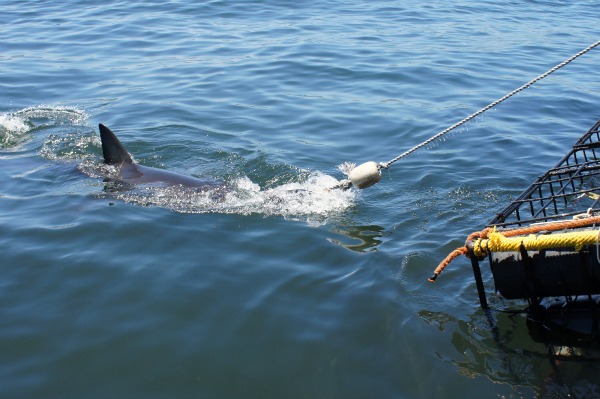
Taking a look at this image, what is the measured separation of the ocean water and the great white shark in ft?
0.67

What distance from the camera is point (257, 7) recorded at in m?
17.3

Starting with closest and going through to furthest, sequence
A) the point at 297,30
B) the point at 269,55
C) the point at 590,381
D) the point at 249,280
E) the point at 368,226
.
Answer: the point at 590,381 < the point at 249,280 < the point at 368,226 < the point at 269,55 < the point at 297,30

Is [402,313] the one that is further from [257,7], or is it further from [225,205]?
[257,7]

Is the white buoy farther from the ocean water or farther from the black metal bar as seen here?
A: the black metal bar

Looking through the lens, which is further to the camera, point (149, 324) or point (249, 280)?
point (249, 280)

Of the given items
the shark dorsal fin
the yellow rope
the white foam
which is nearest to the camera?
the yellow rope

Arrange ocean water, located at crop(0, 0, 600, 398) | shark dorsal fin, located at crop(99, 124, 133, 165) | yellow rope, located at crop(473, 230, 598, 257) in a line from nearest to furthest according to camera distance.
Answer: yellow rope, located at crop(473, 230, 598, 257), ocean water, located at crop(0, 0, 600, 398), shark dorsal fin, located at crop(99, 124, 133, 165)

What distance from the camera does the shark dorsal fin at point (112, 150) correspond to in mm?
7488

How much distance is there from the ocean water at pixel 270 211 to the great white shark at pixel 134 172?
20 cm

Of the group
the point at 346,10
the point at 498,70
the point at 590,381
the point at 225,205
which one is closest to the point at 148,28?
the point at 346,10

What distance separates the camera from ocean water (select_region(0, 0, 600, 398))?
4348 millimetres

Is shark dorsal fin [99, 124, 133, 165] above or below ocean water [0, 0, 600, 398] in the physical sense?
above

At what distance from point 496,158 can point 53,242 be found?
5.08 m

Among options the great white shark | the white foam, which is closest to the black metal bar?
the white foam
